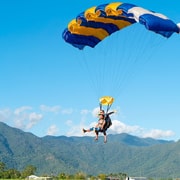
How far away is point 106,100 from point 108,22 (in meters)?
4.82

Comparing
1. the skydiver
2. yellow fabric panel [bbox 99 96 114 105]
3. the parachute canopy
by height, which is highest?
the parachute canopy

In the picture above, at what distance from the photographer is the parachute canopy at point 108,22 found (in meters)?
22.0

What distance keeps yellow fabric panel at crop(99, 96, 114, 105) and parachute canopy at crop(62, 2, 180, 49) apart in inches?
177

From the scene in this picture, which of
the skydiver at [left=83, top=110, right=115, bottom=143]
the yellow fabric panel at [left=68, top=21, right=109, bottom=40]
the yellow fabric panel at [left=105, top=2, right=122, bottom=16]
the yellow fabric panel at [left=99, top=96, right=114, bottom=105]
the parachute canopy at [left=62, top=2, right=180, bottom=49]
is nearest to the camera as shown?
the parachute canopy at [left=62, top=2, right=180, bottom=49]

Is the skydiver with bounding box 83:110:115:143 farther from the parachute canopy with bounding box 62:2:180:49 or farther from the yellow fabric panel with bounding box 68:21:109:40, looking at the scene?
the yellow fabric panel with bounding box 68:21:109:40

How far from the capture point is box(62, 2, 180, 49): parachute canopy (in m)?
22.0

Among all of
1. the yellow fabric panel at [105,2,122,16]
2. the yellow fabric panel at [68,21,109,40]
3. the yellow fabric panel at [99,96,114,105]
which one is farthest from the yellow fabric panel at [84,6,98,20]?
the yellow fabric panel at [99,96,114,105]

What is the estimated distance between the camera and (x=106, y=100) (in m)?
25.9

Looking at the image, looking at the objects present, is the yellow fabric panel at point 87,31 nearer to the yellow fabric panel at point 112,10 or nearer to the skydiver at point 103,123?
the yellow fabric panel at point 112,10

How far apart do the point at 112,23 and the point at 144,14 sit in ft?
15.9

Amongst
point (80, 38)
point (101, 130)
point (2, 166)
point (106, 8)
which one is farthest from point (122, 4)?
point (2, 166)

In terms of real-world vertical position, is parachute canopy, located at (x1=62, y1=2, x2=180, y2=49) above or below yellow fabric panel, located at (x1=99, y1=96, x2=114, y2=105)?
above

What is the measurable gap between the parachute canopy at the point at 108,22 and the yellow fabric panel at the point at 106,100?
4494mm

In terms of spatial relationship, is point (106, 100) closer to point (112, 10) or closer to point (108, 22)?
point (108, 22)
